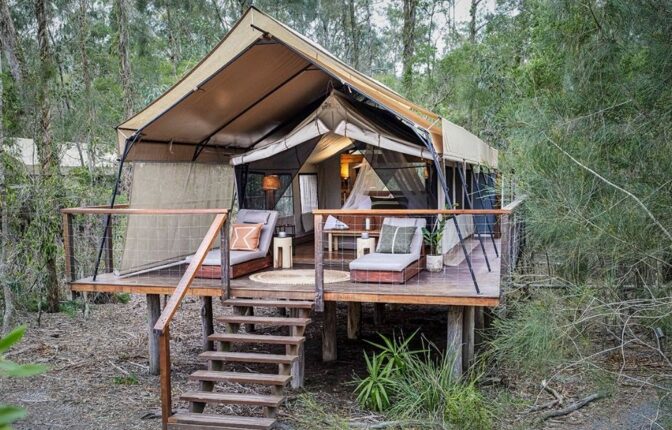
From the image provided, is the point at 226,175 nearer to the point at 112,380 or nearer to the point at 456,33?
the point at 112,380

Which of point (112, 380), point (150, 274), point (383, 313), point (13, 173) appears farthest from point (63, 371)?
point (383, 313)

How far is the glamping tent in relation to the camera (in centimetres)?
676

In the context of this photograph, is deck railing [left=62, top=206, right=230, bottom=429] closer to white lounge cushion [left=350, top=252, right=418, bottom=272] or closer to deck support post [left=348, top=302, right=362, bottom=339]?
white lounge cushion [left=350, top=252, right=418, bottom=272]

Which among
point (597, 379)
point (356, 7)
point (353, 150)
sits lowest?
point (597, 379)

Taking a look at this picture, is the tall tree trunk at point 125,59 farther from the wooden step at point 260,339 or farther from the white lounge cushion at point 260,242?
the wooden step at point 260,339

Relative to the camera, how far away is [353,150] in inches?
445

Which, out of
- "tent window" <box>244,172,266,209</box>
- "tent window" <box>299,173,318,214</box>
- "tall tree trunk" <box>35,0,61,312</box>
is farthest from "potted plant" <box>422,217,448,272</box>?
"tall tree trunk" <box>35,0,61,312</box>

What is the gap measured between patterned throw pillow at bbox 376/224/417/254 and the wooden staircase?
1.65 meters

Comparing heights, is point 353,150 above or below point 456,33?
below

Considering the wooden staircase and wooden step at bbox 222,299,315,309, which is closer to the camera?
the wooden staircase

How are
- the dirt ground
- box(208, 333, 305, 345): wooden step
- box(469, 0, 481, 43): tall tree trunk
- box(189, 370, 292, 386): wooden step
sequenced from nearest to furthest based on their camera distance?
1. box(189, 370, 292, 386): wooden step
2. the dirt ground
3. box(208, 333, 305, 345): wooden step
4. box(469, 0, 481, 43): tall tree trunk

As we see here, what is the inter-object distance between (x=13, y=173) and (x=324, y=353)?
495cm

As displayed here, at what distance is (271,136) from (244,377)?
5426mm

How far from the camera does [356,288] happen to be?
20.3ft
